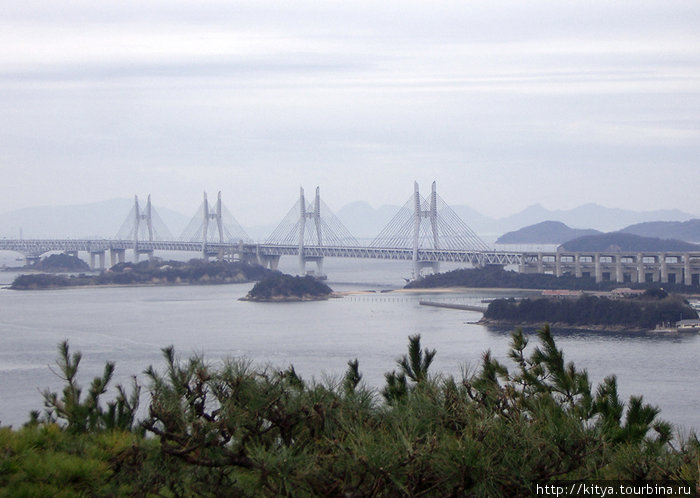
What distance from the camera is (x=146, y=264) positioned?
105 ft

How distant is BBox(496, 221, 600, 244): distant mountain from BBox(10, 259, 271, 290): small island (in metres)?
33.7

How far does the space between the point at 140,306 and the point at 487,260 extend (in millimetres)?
9090

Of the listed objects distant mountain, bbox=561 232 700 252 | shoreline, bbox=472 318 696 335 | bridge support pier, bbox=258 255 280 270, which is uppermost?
distant mountain, bbox=561 232 700 252

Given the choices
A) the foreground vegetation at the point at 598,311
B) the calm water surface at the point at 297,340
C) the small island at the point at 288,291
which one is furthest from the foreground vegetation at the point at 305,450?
the small island at the point at 288,291

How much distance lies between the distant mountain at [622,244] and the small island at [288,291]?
856 inches

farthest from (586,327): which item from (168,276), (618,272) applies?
(168,276)

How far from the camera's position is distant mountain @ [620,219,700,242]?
57906 mm

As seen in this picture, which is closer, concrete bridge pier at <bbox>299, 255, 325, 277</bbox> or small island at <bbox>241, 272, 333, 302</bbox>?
small island at <bbox>241, 272, 333, 302</bbox>

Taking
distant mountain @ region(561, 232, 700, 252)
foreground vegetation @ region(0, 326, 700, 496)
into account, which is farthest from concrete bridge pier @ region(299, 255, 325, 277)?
foreground vegetation @ region(0, 326, 700, 496)

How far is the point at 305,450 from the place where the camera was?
2211mm

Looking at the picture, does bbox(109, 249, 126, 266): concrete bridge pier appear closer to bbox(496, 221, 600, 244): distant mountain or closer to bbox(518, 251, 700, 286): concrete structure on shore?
bbox(518, 251, 700, 286): concrete structure on shore

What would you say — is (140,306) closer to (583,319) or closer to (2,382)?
(583,319)

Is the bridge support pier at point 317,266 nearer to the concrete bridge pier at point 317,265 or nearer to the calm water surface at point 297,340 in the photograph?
the concrete bridge pier at point 317,265

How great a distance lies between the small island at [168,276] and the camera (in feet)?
93.3
